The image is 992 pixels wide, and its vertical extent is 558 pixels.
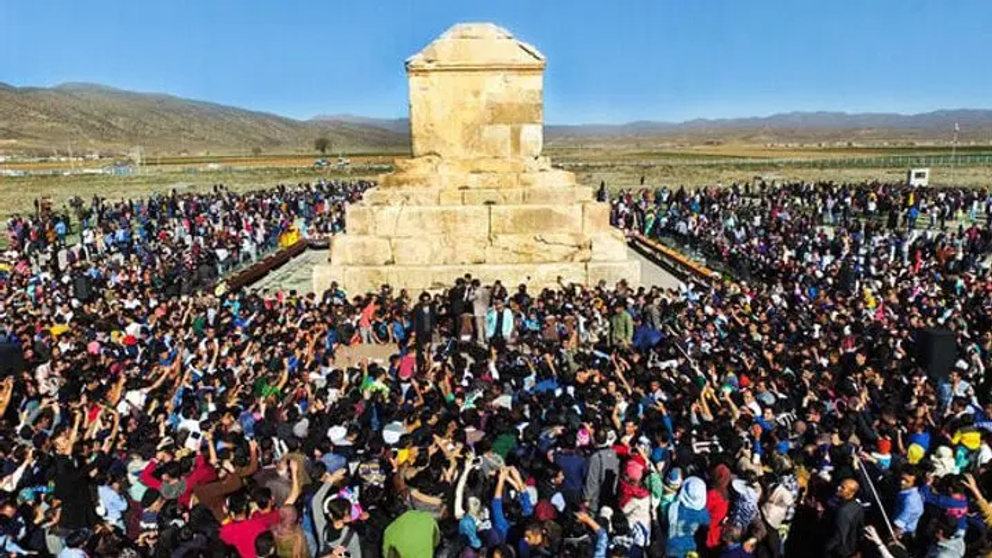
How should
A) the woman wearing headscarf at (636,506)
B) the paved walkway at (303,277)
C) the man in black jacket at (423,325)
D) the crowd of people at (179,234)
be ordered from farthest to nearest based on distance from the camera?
the crowd of people at (179,234) → the paved walkway at (303,277) → the man in black jacket at (423,325) → the woman wearing headscarf at (636,506)

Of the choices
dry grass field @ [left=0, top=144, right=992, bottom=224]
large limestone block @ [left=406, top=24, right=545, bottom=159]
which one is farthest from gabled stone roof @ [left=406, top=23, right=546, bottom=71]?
dry grass field @ [left=0, top=144, right=992, bottom=224]

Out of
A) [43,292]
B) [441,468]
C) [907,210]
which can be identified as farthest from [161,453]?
[907,210]

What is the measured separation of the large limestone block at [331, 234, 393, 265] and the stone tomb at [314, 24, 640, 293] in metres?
0.02

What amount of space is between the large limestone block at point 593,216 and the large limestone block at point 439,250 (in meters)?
1.91

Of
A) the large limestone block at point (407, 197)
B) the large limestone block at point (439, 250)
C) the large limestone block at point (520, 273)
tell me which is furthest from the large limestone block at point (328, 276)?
the large limestone block at point (520, 273)

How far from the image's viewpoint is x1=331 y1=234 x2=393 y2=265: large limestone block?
44.6 ft

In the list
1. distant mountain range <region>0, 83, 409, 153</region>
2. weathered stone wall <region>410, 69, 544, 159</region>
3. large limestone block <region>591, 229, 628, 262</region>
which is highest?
distant mountain range <region>0, 83, 409, 153</region>

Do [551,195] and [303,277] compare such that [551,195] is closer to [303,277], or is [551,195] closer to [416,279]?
[416,279]

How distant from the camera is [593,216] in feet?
45.4

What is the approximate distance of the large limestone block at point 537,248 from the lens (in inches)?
539

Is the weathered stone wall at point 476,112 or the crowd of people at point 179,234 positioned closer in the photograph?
the weathered stone wall at point 476,112

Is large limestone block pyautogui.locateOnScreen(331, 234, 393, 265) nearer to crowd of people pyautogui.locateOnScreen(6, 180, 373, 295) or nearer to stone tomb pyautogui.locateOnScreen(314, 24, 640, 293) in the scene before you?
stone tomb pyautogui.locateOnScreen(314, 24, 640, 293)

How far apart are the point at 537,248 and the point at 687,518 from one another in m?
8.92

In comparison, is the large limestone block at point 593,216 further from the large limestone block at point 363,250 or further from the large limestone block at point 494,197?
the large limestone block at point 363,250
